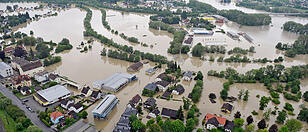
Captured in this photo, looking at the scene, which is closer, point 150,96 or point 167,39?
point 150,96

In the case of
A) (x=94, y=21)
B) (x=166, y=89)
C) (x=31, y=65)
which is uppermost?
(x=94, y=21)

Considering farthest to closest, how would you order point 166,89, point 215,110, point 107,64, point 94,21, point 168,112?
point 94,21 → point 107,64 → point 166,89 → point 215,110 → point 168,112

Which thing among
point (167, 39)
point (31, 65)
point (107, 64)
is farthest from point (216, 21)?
point (31, 65)

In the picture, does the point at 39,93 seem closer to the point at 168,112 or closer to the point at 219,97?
the point at 168,112

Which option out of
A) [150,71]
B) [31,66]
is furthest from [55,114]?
[150,71]

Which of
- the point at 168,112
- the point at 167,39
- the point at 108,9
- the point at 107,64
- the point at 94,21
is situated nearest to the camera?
the point at 168,112

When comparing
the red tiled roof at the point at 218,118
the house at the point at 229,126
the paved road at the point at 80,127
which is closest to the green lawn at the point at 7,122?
the paved road at the point at 80,127

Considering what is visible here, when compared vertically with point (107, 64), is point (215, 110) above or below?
below

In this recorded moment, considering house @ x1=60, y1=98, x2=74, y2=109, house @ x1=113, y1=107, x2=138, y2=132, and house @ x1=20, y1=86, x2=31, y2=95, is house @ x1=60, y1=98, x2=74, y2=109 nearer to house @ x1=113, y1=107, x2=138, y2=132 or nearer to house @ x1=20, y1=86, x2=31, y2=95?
house @ x1=20, y1=86, x2=31, y2=95
